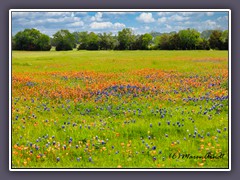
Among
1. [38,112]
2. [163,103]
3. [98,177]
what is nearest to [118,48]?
[163,103]

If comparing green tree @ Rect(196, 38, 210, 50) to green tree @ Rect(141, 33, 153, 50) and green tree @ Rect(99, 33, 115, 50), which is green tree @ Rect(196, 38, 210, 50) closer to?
green tree @ Rect(141, 33, 153, 50)

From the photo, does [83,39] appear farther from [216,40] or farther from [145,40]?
[216,40]

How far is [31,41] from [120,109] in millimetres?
2286

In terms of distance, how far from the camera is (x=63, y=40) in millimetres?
8805

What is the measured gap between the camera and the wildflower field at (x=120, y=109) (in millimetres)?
7949

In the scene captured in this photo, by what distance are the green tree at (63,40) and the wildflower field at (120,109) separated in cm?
13

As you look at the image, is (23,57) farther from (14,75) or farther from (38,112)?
(38,112)

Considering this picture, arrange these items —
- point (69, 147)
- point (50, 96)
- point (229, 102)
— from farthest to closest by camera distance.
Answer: point (50, 96) → point (229, 102) → point (69, 147)

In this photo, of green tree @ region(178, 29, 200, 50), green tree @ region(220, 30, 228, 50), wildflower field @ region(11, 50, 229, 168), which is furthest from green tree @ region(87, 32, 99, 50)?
green tree @ region(220, 30, 228, 50)

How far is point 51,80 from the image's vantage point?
9.14 m

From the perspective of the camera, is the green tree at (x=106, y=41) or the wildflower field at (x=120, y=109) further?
the green tree at (x=106, y=41)

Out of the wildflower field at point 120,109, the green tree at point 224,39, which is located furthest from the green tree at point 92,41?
the green tree at point 224,39

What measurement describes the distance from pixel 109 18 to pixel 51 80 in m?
1.85

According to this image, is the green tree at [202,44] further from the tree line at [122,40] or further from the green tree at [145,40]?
the green tree at [145,40]
